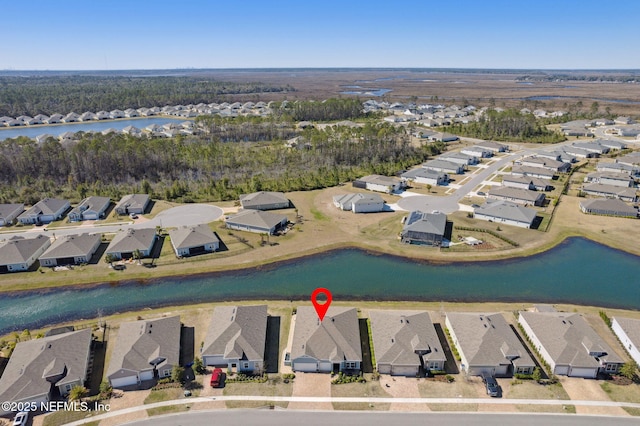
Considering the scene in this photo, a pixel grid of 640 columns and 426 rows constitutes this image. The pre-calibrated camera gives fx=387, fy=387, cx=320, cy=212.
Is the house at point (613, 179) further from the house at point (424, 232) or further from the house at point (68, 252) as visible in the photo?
the house at point (68, 252)

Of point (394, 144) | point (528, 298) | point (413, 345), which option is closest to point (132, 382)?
A: point (413, 345)

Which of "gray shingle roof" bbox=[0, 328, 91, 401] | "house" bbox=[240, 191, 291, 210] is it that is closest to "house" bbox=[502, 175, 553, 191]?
"house" bbox=[240, 191, 291, 210]

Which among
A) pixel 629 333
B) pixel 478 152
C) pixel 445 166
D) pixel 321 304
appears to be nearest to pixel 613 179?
pixel 478 152

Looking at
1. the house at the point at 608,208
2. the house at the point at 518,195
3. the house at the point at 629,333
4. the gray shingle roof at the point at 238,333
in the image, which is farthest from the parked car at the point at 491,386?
the house at the point at 608,208

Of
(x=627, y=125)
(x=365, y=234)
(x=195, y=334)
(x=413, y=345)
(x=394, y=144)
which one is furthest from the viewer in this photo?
(x=627, y=125)

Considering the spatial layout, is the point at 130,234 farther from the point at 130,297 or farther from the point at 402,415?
the point at 402,415

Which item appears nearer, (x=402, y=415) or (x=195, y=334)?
(x=402, y=415)

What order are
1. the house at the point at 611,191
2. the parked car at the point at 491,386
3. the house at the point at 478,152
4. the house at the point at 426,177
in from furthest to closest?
the house at the point at 478,152 < the house at the point at 426,177 < the house at the point at 611,191 < the parked car at the point at 491,386
